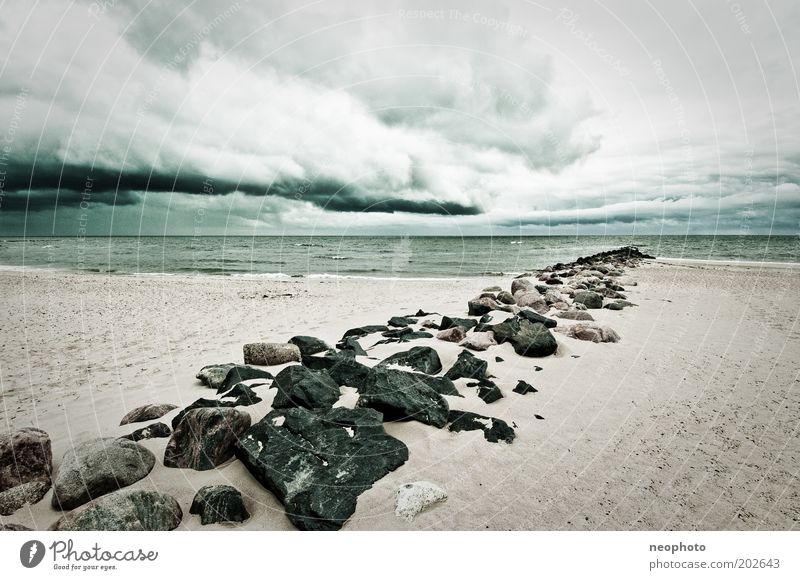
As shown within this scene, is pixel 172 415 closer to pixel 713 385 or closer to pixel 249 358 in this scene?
pixel 249 358

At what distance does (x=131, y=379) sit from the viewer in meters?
6.95

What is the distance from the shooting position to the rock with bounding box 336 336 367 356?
7.45m

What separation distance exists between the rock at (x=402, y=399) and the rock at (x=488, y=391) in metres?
0.70

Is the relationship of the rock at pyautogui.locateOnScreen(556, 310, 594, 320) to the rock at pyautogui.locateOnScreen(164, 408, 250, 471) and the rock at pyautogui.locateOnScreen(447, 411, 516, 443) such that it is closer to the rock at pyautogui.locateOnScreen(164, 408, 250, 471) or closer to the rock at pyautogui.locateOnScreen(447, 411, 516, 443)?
the rock at pyautogui.locateOnScreen(447, 411, 516, 443)

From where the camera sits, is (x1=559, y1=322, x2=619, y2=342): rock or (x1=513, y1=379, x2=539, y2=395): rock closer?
(x1=513, y1=379, x2=539, y2=395): rock

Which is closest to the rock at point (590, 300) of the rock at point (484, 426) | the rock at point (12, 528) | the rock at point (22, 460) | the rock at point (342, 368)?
the rock at point (484, 426)

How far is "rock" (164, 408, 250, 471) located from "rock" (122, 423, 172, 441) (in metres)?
0.53

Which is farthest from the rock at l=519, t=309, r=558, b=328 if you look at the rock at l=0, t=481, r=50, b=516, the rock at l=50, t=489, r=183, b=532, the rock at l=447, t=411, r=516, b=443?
the rock at l=0, t=481, r=50, b=516

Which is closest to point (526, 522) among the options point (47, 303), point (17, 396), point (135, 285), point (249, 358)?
point (249, 358)
